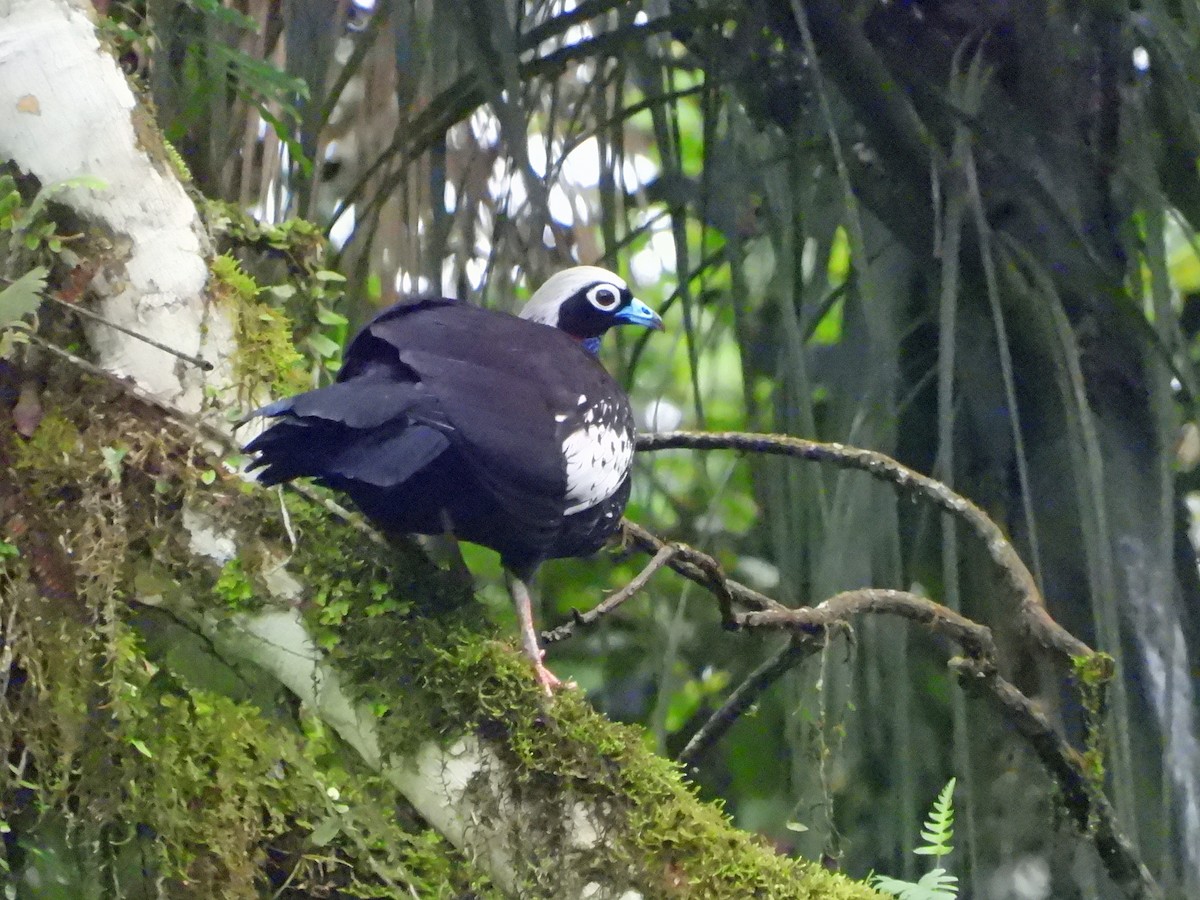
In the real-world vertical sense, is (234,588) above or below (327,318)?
below

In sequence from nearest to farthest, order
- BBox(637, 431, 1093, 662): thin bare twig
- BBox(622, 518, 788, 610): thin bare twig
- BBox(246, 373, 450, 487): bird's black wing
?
BBox(246, 373, 450, 487): bird's black wing
BBox(622, 518, 788, 610): thin bare twig
BBox(637, 431, 1093, 662): thin bare twig

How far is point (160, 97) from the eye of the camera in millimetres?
1833

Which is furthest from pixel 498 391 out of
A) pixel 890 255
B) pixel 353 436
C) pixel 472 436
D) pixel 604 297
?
pixel 890 255

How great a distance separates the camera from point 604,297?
219 centimetres

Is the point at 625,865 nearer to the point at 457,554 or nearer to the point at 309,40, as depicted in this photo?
the point at 457,554

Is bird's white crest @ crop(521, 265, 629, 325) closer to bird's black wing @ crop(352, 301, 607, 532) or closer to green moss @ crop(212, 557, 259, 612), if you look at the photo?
bird's black wing @ crop(352, 301, 607, 532)

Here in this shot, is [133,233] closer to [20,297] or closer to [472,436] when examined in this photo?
[20,297]

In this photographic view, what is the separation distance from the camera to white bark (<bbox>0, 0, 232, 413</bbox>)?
1.38 metres

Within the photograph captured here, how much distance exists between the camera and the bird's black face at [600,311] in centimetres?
218

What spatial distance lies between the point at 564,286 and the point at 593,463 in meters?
0.67

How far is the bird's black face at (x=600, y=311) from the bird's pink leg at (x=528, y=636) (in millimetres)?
672

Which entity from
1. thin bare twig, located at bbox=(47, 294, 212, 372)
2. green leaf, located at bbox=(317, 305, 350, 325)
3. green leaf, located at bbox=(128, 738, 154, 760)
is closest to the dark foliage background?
green leaf, located at bbox=(317, 305, 350, 325)

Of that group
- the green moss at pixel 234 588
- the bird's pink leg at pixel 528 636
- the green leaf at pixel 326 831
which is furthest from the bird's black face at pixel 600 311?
the green leaf at pixel 326 831

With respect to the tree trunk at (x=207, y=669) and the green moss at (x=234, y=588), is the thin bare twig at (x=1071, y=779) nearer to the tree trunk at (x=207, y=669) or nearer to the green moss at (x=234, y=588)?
the tree trunk at (x=207, y=669)
